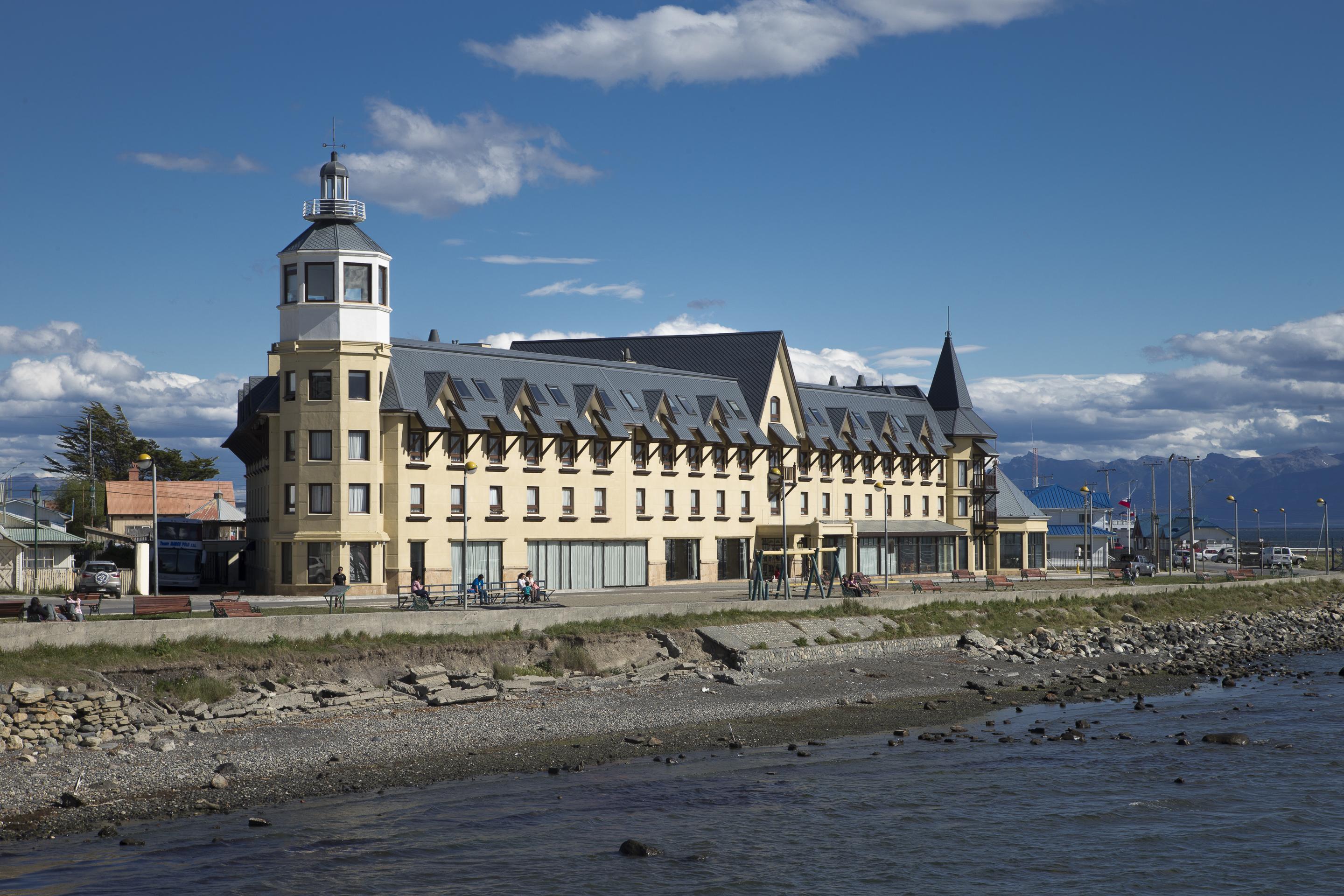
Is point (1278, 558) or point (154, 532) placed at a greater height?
point (154, 532)

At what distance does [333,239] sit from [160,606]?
2201 centimetres

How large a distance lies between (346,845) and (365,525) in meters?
34.8

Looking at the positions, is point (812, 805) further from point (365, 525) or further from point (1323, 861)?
point (365, 525)

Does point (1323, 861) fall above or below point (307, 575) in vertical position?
below

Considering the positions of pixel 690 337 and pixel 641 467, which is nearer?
pixel 641 467

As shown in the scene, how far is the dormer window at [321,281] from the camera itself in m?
57.8

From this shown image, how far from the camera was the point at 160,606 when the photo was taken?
137 feet

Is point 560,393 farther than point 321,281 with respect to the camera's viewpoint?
Yes

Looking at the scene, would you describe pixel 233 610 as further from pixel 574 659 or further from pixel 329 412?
pixel 329 412

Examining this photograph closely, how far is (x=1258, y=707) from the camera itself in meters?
44.5

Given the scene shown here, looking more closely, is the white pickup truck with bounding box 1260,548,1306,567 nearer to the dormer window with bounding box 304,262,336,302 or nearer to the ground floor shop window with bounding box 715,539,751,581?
the ground floor shop window with bounding box 715,539,751,581

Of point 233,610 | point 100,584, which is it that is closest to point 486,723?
point 233,610

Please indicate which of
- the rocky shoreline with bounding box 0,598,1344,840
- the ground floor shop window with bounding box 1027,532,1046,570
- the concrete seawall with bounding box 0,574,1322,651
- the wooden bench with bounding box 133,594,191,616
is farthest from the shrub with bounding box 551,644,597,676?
the ground floor shop window with bounding box 1027,532,1046,570

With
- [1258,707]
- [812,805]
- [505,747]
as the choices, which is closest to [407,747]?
[505,747]
